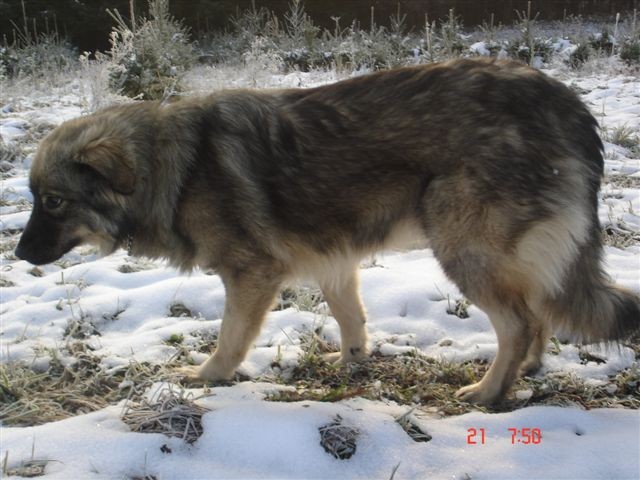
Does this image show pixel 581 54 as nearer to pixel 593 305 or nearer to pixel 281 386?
pixel 593 305

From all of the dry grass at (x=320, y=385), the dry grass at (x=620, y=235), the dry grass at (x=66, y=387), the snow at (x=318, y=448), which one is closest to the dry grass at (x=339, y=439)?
the snow at (x=318, y=448)

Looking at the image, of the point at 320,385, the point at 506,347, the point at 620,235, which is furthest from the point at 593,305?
the point at 620,235

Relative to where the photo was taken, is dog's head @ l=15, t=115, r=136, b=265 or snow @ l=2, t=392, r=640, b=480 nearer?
snow @ l=2, t=392, r=640, b=480

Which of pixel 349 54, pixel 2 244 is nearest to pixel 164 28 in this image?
pixel 349 54

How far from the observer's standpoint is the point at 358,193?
3.02 meters

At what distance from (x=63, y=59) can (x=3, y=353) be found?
1057 centimetres

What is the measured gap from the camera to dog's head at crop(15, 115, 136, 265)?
2.99m

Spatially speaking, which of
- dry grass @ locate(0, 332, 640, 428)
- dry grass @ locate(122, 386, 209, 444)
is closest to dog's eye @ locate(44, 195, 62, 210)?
dry grass @ locate(0, 332, 640, 428)

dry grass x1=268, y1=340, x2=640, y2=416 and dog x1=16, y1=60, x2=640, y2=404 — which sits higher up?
dog x1=16, y1=60, x2=640, y2=404

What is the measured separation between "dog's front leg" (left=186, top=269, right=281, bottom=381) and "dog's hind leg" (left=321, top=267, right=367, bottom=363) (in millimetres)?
457

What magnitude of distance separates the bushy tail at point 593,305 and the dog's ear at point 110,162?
7.07 ft

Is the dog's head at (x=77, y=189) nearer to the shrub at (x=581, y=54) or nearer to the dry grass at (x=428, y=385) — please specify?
the dry grass at (x=428, y=385)

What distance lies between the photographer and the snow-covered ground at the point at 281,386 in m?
2.18
